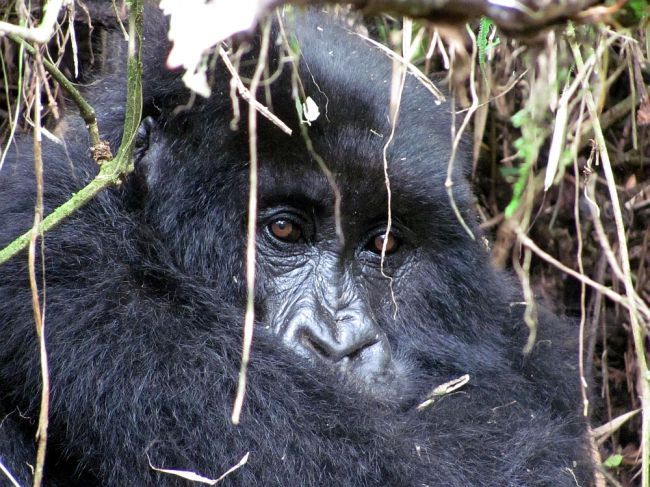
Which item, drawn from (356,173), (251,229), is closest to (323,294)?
Result: (356,173)

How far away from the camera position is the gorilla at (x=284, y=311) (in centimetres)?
231

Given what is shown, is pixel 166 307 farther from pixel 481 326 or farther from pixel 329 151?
pixel 481 326

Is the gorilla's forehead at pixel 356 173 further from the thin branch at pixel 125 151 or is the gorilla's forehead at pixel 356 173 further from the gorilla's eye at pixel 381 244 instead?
the thin branch at pixel 125 151

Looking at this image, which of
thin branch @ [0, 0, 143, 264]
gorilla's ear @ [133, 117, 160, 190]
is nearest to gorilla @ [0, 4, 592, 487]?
gorilla's ear @ [133, 117, 160, 190]

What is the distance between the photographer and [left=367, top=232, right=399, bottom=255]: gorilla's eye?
120 inches

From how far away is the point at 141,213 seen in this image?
8.91 ft

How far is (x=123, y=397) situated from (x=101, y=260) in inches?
16.9

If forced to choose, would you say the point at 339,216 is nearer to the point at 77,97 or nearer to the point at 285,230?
the point at 285,230

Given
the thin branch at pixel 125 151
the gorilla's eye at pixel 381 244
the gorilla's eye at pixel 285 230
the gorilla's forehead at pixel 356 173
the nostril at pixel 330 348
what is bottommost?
the nostril at pixel 330 348

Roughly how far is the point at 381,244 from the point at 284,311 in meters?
0.45

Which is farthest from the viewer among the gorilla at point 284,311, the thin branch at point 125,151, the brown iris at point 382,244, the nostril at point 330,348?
the brown iris at point 382,244

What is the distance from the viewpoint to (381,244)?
3.06m

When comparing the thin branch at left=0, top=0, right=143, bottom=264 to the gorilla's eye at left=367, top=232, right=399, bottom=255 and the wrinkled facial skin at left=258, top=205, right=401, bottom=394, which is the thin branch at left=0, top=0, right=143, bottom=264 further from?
the gorilla's eye at left=367, top=232, right=399, bottom=255

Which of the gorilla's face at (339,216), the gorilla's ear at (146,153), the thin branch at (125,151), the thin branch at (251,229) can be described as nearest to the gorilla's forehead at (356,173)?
the gorilla's face at (339,216)
